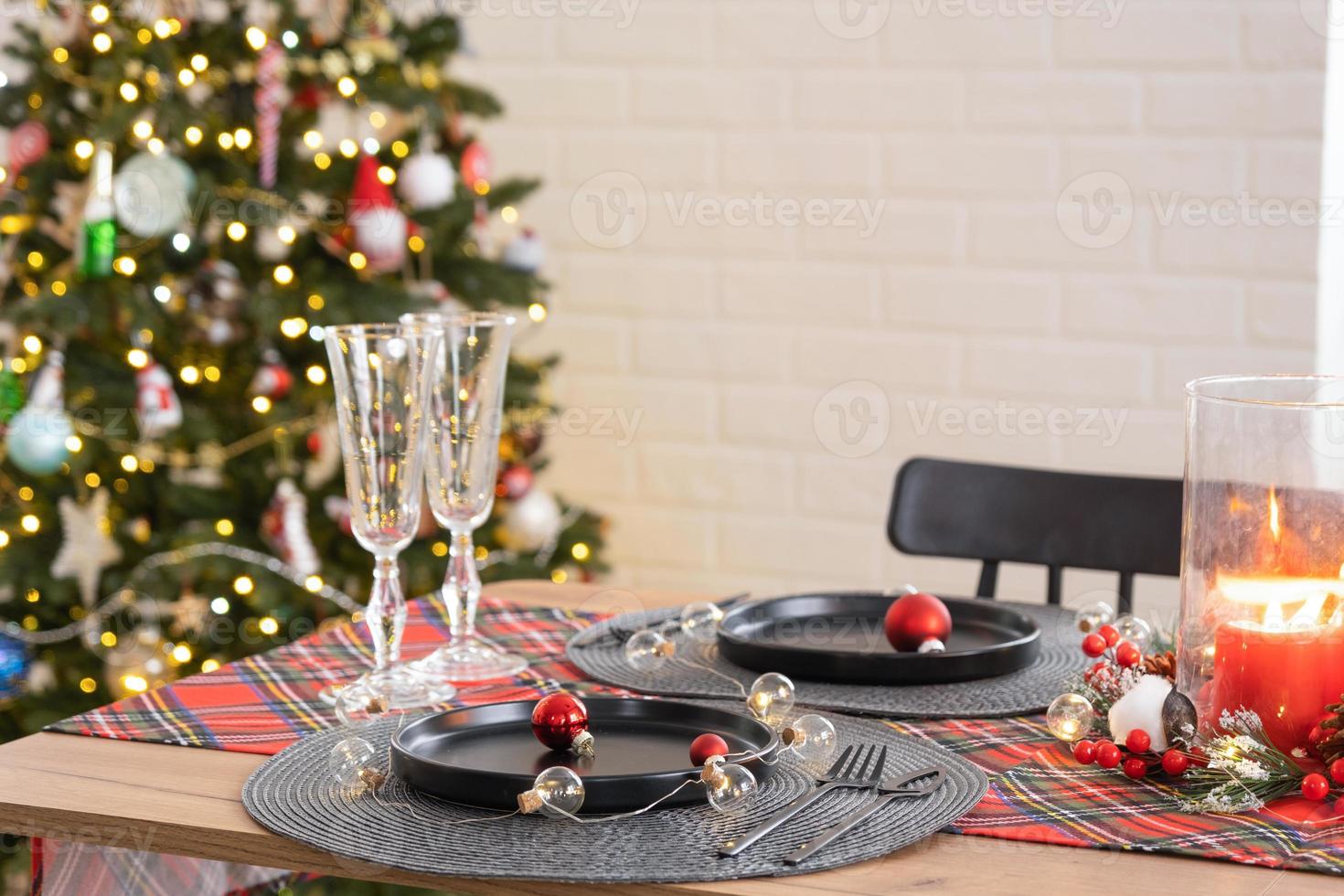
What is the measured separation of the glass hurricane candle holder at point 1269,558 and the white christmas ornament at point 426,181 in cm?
181

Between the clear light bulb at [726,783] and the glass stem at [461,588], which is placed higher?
the glass stem at [461,588]

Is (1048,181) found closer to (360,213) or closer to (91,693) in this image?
(360,213)

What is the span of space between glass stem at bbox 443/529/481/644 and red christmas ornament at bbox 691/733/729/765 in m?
0.37

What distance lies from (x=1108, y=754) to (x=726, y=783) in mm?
258

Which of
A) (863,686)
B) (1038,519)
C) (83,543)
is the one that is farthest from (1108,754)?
(83,543)

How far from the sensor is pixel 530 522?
9.00 ft

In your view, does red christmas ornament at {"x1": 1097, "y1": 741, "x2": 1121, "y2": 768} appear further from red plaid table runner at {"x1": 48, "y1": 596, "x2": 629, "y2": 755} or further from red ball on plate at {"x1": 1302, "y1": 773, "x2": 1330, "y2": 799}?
red plaid table runner at {"x1": 48, "y1": 596, "x2": 629, "y2": 755}

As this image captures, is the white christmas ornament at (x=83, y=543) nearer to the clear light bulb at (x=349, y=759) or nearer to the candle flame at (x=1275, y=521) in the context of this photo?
the clear light bulb at (x=349, y=759)

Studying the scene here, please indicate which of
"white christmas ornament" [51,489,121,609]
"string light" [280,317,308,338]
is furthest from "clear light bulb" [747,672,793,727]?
"white christmas ornament" [51,489,121,609]

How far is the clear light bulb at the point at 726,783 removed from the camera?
878 mm

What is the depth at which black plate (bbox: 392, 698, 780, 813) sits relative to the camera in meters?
0.88

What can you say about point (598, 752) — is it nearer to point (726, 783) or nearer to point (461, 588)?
point (726, 783)

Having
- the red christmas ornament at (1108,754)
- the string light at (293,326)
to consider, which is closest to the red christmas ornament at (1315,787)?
the red christmas ornament at (1108,754)

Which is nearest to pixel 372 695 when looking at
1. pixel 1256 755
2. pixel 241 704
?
pixel 241 704
